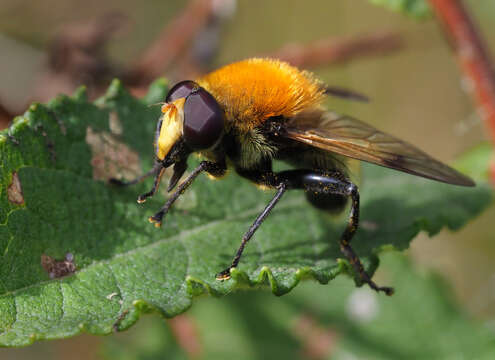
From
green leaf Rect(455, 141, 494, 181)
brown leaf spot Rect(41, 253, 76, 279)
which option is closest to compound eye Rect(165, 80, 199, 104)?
brown leaf spot Rect(41, 253, 76, 279)

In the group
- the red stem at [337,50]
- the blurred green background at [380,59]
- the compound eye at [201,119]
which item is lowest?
the blurred green background at [380,59]

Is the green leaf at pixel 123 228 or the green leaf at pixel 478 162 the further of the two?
the green leaf at pixel 478 162

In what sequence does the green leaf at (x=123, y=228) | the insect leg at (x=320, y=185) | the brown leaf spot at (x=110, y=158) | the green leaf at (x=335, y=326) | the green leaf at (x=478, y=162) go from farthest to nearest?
the green leaf at (x=335, y=326), the green leaf at (x=478, y=162), the insect leg at (x=320, y=185), the brown leaf spot at (x=110, y=158), the green leaf at (x=123, y=228)

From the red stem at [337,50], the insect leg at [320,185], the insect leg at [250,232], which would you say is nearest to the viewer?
the insect leg at [250,232]

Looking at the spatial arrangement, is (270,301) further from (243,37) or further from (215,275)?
(243,37)

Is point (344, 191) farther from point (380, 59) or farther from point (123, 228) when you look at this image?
point (380, 59)

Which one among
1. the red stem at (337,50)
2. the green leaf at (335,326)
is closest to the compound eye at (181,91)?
the red stem at (337,50)

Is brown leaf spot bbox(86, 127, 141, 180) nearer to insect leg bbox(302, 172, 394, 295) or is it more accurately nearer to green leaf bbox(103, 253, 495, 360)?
insect leg bbox(302, 172, 394, 295)

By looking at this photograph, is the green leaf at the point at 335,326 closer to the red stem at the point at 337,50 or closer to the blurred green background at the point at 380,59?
the blurred green background at the point at 380,59
